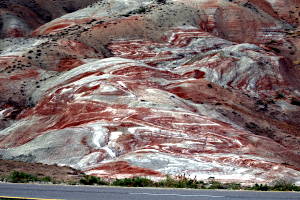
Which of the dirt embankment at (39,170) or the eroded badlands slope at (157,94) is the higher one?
the eroded badlands slope at (157,94)

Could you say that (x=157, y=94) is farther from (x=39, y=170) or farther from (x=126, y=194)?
(x=126, y=194)

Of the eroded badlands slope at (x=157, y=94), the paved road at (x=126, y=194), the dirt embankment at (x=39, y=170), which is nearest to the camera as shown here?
the paved road at (x=126, y=194)

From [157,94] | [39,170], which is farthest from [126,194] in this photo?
[157,94]

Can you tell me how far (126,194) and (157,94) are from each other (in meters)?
19.7

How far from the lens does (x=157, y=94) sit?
30094mm

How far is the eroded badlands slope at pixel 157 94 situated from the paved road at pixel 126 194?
23.8 feet

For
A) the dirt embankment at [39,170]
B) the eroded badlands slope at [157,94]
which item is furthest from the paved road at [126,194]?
the eroded badlands slope at [157,94]

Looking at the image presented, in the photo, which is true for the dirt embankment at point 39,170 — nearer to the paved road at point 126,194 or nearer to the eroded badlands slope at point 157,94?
the eroded badlands slope at point 157,94

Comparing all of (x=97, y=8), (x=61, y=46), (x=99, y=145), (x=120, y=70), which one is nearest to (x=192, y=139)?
(x=99, y=145)

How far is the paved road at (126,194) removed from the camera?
10328 mm

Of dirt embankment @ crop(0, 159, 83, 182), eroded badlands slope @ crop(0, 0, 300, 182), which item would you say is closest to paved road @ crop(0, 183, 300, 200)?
dirt embankment @ crop(0, 159, 83, 182)

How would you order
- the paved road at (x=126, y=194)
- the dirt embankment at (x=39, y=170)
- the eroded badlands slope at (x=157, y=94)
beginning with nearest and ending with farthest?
the paved road at (x=126, y=194) < the dirt embankment at (x=39, y=170) < the eroded badlands slope at (x=157, y=94)

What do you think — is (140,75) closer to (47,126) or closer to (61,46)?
(47,126)

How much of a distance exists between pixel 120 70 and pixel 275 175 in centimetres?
2092
